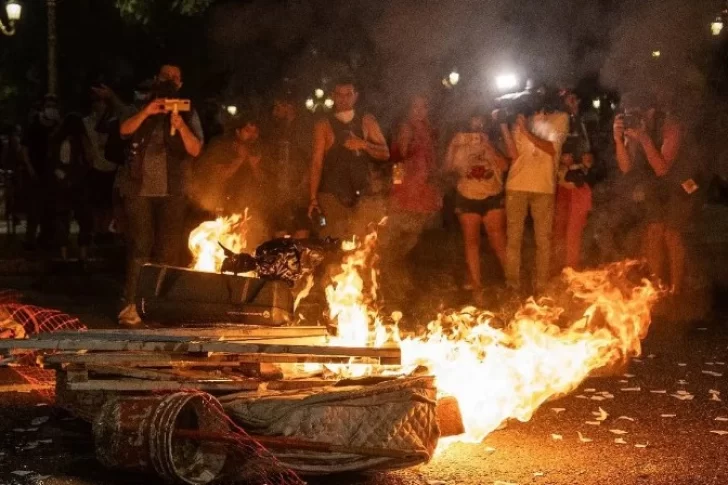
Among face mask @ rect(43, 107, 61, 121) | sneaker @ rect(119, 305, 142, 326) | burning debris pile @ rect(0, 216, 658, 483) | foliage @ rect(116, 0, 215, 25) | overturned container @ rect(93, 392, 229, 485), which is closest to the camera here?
overturned container @ rect(93, 392, 229, 485)

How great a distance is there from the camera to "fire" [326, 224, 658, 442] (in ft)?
21.0

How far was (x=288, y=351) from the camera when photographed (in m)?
6.00

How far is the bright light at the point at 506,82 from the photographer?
11031 millimetres

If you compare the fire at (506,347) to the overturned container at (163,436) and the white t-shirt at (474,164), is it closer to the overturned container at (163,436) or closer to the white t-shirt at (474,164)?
the overturned container at (163,436)

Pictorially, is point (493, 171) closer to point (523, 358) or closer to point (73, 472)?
point (523, 358)

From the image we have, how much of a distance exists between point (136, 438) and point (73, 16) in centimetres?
1815

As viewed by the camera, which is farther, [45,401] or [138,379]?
[45,401]

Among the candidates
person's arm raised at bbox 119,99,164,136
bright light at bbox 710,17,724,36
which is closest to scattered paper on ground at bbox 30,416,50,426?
person's arm raised at bbox 119,99,164,136

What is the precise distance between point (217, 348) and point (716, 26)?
24.0 feet

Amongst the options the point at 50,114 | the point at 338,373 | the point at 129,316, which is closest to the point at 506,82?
the point at 129,316

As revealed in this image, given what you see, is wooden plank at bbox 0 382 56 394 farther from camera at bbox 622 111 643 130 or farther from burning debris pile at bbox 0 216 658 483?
camera at bbox 622 111 643 130

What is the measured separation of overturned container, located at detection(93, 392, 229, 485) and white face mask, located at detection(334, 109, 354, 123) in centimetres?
505

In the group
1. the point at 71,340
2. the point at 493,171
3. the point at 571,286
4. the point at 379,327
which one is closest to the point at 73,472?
the point at 71,340

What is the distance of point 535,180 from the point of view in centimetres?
1061
